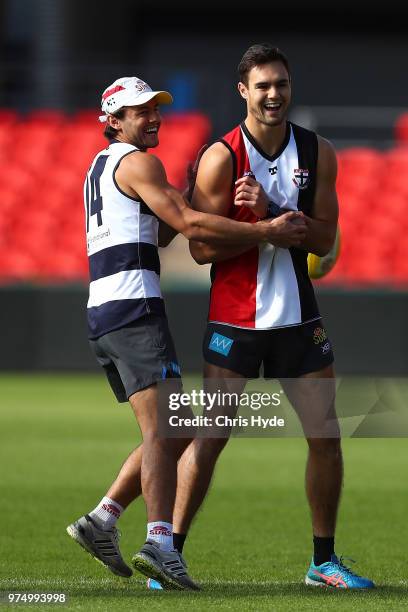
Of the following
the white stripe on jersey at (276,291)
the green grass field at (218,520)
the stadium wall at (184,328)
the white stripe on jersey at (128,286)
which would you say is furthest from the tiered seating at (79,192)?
the white stripe on jersey at (128,286)

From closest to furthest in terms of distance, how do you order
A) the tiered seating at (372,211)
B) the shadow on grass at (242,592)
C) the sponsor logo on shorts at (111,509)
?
the shadow on grass at (242,592) < the sponsor logo on shorts at (111,509) < the tiered seating at (372,211)

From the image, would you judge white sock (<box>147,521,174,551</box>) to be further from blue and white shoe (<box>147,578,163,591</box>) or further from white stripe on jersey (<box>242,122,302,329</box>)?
white stripe on jersey (<box>242,122,302,329</box>)

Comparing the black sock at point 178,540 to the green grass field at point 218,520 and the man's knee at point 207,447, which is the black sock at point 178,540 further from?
the man's knee at point 207,447

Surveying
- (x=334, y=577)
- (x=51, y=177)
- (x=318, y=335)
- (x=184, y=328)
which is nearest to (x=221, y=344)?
(x=318, y=335)

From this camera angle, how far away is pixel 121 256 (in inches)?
229

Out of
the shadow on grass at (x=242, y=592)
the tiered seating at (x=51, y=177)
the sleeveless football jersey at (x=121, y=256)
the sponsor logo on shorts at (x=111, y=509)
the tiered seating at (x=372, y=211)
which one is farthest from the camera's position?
the tiered seating at (x=372, y=211)

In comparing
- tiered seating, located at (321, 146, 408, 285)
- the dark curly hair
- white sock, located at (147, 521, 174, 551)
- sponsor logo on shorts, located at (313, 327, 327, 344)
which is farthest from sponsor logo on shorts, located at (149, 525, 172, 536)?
tiered seating, located at (321, 146, 408, 285)

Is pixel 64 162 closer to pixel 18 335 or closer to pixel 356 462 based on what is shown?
pixel 18 335

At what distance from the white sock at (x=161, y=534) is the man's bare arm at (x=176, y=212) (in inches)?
48.0

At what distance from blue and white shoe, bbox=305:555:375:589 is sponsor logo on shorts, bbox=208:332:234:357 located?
Result: 3.41ft

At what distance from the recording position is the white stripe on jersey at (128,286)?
5.78 metres

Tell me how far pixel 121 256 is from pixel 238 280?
1.77ft

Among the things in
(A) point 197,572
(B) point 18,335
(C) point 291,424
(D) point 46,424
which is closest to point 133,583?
(A) point 197,572

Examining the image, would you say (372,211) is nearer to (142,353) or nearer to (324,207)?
(324,207)
